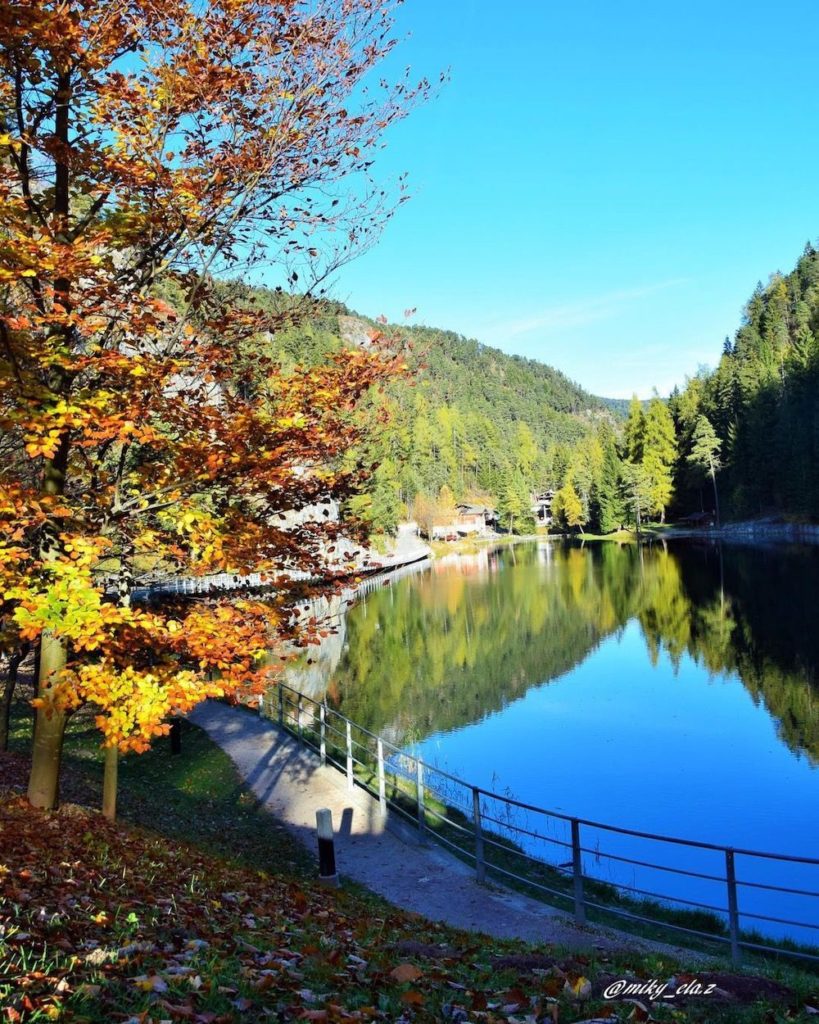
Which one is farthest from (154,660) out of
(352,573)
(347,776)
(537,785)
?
(537,785)

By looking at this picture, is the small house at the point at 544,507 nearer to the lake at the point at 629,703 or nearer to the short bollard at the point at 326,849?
the lake at the point at 629,703

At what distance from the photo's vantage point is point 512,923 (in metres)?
8.84

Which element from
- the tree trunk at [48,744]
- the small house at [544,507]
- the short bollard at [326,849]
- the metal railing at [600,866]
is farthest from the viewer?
the small house at [544,507]

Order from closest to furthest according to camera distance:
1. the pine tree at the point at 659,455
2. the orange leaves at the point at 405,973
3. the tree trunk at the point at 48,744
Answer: the orange leaves at the point at 405,973, the tree trunk at the point at 48,744, the pine tree at the point at 659,455

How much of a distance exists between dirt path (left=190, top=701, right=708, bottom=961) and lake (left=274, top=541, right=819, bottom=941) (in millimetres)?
3624

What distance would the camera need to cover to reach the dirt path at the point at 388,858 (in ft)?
28.5

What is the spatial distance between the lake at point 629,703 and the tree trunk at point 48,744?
8.84 feet

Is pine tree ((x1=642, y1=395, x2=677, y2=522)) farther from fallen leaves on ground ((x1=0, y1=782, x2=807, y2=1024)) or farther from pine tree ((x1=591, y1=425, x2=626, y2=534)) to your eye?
fallen leaves on ground ((x1=0, y1=782, x2=807, y2=1024))

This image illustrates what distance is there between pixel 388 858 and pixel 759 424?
279 ft

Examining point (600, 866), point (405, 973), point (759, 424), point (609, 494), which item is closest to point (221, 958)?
point (405, 973)

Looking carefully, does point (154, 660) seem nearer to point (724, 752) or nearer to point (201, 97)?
point (201, 97)

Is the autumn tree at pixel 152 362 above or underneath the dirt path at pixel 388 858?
above

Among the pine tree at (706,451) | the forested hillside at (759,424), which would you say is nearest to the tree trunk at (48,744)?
the forested hillside at (759,424)

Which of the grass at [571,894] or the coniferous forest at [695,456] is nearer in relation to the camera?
the grass at [571,894]
